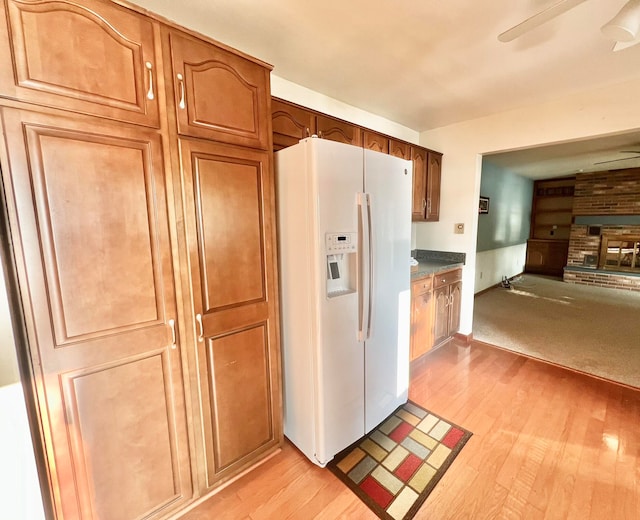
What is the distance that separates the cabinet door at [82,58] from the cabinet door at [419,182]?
2.59 m

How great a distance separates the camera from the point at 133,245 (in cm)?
113

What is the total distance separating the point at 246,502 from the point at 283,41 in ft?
8.86

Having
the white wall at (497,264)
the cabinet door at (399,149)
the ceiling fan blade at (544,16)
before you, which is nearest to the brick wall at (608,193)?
the white wall at (497,264)

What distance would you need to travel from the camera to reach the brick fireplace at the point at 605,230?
18.7 feet

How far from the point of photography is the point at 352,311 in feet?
5.32

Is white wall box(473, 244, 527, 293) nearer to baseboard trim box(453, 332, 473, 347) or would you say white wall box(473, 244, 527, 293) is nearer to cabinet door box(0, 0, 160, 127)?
baseboard trim box(453, 332, 473, 347)

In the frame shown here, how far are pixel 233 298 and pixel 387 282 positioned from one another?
1007 millimetres

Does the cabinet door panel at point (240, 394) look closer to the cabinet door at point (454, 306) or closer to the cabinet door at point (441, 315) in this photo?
the cabinet door at point (441, 315)

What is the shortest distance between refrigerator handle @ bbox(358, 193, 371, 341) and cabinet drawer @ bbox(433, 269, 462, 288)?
1.43 metres

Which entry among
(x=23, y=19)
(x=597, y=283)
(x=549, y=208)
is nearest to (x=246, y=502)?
(x=23, y=19)

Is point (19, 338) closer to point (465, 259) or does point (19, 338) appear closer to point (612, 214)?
point (465, 259)

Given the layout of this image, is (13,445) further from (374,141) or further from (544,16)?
(374,141)

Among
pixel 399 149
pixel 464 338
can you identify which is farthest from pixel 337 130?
pixel 464 338

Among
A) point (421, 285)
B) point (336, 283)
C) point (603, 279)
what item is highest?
point (336, 283)
